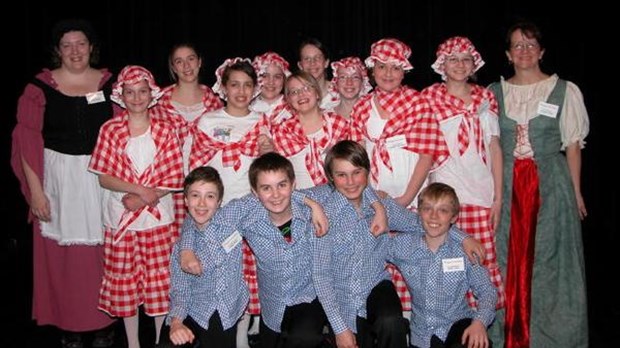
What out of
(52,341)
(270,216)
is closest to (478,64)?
(270,216)

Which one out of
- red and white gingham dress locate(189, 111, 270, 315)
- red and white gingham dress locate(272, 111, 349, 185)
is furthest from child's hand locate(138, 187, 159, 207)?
red and white gingham dress locate(272, 111, 349, 185)

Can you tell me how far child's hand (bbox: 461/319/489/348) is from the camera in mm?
2658

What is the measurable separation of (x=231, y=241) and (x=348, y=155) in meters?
0.65

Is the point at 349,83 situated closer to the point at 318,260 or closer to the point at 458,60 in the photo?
the point at 458,60

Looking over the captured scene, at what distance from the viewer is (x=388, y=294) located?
9.34 feet

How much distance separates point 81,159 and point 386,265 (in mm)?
1719

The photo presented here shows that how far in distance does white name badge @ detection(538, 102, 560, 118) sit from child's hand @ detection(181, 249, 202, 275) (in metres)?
1.89

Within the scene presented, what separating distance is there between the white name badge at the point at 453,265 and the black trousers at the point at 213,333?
993mm

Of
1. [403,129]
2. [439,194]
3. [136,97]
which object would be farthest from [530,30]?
[136,97]

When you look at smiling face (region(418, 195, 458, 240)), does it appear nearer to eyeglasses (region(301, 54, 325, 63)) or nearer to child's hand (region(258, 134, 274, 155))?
child's hand (region(258, 134, 274, 155))

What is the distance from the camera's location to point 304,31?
5.42 meters

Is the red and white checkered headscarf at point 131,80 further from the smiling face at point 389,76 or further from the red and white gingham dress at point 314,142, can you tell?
the smiling face at point 389,76

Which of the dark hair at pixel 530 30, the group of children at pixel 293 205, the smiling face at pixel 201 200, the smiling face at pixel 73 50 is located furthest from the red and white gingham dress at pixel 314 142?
the smiling face at pixel 73 50

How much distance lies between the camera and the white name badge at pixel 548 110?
3.29 m
